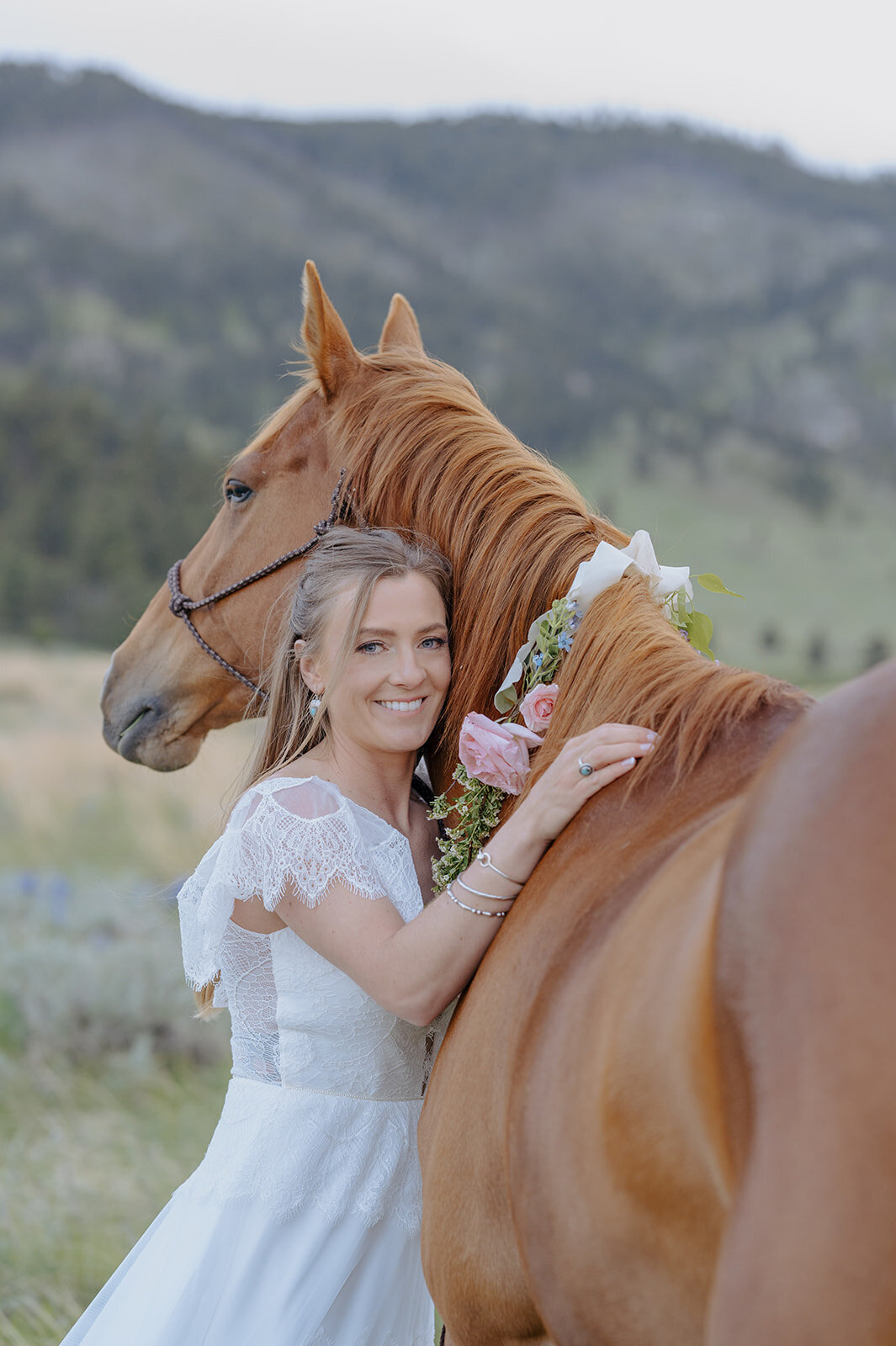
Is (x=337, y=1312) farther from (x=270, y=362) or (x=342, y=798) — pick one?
(x=270, y=362)

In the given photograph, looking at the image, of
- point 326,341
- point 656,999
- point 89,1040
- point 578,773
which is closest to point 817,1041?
point 656,999

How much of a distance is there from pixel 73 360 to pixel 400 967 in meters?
47.9

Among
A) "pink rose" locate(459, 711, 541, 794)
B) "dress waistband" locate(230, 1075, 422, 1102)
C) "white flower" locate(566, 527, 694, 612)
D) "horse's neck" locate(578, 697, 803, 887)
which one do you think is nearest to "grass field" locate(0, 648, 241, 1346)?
"dress waistband" locate(230, 1075, 422, 1102)

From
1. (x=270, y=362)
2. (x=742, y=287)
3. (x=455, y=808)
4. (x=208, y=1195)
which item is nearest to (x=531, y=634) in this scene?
(x=455, y=808)

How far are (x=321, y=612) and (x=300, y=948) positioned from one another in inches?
25.4

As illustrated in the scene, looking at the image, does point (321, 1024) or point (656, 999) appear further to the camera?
point (321, 1024)

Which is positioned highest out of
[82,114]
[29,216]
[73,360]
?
[82,114]

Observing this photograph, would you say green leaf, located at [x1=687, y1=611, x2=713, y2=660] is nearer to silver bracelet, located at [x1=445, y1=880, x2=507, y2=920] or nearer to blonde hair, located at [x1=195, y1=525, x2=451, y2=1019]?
blonde hair, located at [x1=195, y1=525, x2=451, y2=1019]

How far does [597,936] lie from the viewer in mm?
1332

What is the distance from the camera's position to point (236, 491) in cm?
256

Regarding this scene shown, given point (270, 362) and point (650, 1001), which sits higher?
point (650, 1001)

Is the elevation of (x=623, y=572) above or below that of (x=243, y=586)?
above

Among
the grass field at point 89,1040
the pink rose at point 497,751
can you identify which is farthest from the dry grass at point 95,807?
the pink rose at point 497,751

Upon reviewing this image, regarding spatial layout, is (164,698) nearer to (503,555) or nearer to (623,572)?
(503,555)
